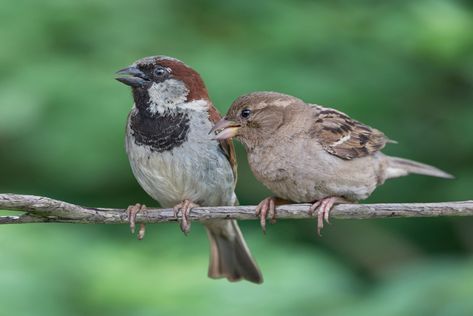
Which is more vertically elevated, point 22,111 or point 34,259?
point 22,111

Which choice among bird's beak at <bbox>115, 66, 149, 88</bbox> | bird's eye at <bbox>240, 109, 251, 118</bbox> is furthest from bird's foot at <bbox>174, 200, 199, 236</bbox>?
bird's beak at <bbox>115, 66, 149, 88</bbox>

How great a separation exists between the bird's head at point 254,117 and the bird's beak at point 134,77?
340mm

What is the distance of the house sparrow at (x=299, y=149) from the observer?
3539mm

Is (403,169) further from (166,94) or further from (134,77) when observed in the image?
(134,77)

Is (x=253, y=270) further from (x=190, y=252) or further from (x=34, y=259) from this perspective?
(x=34, y=259)

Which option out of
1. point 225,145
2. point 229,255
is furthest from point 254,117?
point 229,255

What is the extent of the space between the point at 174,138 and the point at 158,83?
218mm

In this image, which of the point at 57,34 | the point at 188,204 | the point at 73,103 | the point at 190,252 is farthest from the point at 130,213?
the point at 57,34

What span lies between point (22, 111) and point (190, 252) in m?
1.06

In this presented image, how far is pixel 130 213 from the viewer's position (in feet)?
11.1

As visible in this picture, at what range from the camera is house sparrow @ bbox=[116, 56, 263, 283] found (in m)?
3.73

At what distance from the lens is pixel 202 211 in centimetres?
330

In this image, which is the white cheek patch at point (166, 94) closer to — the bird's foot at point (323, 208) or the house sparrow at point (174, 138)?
the house sparrow at point (174, 138)

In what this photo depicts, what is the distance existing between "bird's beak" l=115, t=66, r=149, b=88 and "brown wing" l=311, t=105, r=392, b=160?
2.16 feet
